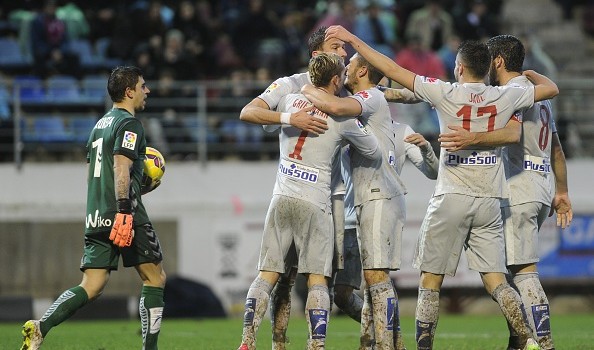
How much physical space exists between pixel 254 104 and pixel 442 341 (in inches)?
166

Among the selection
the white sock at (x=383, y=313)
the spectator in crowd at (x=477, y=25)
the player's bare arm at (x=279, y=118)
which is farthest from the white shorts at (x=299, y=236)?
the spectator in crowd at (x=477, y=25)

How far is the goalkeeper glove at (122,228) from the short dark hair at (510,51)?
329 cm

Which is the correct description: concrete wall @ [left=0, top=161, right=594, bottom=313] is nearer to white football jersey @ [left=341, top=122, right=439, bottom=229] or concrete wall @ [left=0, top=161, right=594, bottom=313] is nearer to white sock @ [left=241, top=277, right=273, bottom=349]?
white football jersey @ [left=341, top=122, right=439, bottom=229]

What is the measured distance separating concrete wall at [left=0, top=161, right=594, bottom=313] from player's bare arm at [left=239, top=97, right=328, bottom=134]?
30.9ft

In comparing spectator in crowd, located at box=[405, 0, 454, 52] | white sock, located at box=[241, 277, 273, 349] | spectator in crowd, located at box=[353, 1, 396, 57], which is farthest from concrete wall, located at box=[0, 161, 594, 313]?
white sock, located at box=[241, 277, 273, 349]

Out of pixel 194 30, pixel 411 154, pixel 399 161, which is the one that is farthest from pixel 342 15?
pixel 399 161

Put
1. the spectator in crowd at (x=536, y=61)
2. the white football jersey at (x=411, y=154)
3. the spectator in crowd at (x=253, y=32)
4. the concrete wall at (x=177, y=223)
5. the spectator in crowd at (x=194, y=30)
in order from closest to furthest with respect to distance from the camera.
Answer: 1. the white football jersey at (x=411, y=154)
2. the concrete wall at (x=177, y=223)
3. the spectator in crowd at (x=536, y=61)
4. the spectator in crowd at (x=194, y=30)
5. the spectator in crowd at (x=253, y=32)

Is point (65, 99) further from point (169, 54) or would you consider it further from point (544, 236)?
point (544, 236)

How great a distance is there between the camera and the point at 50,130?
60.6 ft

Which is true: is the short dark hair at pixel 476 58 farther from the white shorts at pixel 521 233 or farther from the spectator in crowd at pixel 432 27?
the spectator in crowd at pixel 432 27

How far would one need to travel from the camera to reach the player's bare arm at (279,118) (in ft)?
29.1

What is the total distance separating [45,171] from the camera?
1844 cm

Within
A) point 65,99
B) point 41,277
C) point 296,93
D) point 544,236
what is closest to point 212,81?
point 65,99

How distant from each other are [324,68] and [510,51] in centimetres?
173
